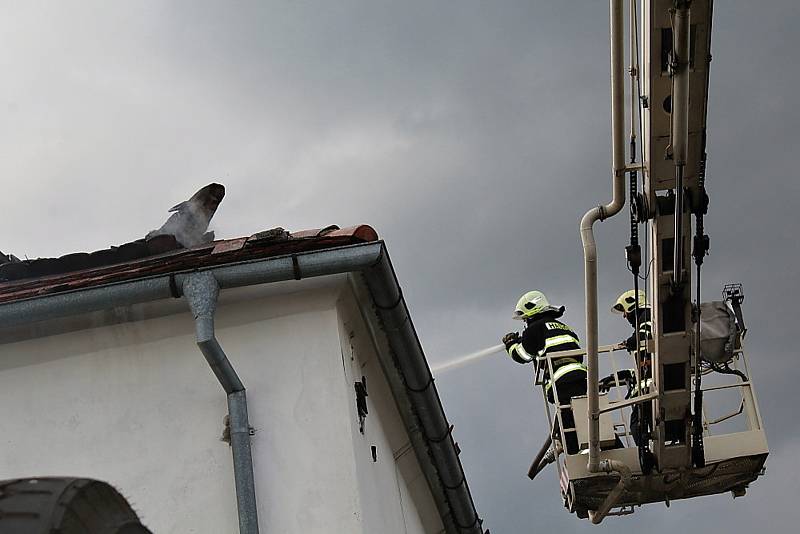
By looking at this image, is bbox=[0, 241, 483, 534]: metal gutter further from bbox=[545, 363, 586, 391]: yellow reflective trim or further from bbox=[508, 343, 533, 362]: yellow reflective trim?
bbox=[508, 343, 533, 362]: yellow reflective trim

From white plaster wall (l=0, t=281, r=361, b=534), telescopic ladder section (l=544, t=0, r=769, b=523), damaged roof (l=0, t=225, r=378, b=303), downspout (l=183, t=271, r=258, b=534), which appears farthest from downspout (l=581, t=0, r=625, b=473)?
downspout (l=183, t=271, r=258, b=534)

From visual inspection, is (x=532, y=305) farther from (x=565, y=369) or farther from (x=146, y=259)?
(x=146, y=259)

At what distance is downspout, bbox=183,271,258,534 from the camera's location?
559 cm

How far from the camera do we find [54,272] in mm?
6770

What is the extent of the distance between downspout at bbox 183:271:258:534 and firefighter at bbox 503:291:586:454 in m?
5.49

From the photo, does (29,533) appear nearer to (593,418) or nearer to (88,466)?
(88,466)

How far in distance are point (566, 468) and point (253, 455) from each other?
550cm

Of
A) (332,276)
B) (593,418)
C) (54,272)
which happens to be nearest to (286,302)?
(332,276)

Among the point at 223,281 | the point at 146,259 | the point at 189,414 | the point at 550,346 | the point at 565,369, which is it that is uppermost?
the point at 550,346

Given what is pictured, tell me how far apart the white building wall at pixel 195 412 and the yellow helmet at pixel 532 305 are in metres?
5.51

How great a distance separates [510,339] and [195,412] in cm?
622

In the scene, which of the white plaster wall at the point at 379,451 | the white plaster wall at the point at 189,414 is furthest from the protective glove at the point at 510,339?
the white plaster wall at the point at 189,414

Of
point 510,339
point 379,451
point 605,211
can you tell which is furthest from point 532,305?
point 379,451

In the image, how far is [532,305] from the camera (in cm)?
1170
